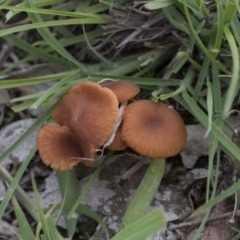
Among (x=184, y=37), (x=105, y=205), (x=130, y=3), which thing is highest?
(x=130, y=3)

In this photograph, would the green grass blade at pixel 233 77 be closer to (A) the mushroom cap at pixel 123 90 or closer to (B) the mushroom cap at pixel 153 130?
(B) the mushroom cap at pixel 153 130

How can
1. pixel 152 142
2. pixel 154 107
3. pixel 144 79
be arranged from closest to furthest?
pixel 152 142 → pixel 154 107 → pixel 144 79

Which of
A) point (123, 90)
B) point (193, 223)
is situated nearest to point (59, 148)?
point (123, 90)

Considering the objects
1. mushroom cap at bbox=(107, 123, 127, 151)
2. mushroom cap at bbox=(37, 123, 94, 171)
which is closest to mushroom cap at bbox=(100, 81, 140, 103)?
mushroom cap at bbox=(107, 123, 127, 151)

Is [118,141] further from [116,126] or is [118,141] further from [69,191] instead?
[69,191]

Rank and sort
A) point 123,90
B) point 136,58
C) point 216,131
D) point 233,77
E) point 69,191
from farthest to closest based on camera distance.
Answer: point 136,58 → point 69,191 → point 123,90 → point 216,131 → point 233,77

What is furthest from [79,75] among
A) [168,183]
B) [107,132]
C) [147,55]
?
[168,183]

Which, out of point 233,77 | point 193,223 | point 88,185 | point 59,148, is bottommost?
point 193,223

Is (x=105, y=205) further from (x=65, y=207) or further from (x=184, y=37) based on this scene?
(x=184, y=37)
